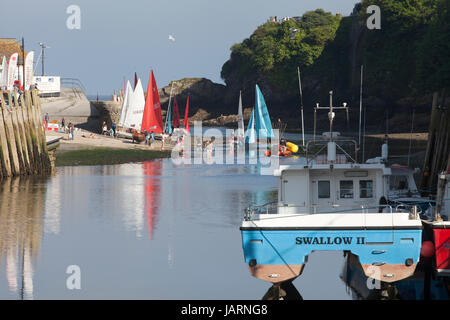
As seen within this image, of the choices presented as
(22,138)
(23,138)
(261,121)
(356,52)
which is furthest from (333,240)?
(356,52)

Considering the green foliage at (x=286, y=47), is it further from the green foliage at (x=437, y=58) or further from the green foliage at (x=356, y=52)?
the green foliage at (x=437, y=58)

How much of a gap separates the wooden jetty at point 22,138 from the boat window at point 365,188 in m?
30.3

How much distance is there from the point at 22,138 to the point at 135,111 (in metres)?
34.1

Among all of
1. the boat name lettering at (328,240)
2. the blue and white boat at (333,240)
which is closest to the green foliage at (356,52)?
the blue and white boat at (333,240)

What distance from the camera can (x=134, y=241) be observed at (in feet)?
112

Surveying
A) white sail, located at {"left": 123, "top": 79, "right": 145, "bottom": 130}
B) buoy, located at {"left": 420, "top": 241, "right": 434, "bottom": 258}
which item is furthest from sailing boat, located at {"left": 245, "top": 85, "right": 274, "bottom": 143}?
buoy, located at {"left": 420, "top": 241, "right": 434, "bottom": 258}

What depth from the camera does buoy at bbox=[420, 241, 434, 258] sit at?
24266 millimetres

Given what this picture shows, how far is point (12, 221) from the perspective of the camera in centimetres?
3847

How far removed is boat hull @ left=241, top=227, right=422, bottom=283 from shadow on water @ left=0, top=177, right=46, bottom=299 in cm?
Result: 764

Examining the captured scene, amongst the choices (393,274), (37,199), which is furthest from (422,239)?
(37,199)

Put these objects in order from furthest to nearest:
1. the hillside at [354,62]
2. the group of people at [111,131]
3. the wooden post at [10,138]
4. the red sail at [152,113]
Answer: the hillside at [354,62], the red sail at [152,113], the group of people at [111,131], the wooden post at [10,138]

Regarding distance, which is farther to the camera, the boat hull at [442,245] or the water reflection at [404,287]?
the water reflection at [404,287]

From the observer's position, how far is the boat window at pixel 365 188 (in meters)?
26.3

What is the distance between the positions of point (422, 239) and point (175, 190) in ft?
96.3
